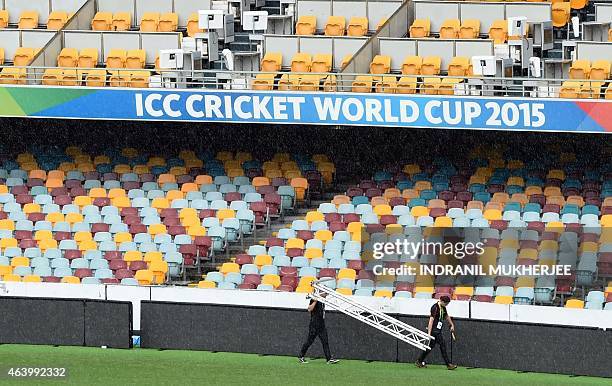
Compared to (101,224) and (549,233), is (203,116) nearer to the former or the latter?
(101,224)

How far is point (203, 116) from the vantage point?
3189 centimetres

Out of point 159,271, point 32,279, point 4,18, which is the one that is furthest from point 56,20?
point 159,271

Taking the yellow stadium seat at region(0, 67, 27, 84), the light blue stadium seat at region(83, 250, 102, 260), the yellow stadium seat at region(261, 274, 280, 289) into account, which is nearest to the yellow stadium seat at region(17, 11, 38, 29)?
the yellow stadium seat at region(0, 67, 27, 84)

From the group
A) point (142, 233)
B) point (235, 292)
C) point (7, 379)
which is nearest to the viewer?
point (7, 379)

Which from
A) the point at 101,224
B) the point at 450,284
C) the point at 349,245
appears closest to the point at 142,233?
the point at 101,224

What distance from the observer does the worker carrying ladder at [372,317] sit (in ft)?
84.4

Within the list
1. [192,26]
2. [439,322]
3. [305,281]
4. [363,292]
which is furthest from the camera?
[192,26]

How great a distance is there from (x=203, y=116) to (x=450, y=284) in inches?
244

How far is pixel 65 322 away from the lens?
2747 centimetres

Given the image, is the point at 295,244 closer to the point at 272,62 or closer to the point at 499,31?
the point at 272,62

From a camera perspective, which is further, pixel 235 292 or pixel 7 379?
pixel 235 292

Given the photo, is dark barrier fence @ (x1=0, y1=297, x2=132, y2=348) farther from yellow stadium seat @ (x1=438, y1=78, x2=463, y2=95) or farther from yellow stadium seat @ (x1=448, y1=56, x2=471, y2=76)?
yellow stadium seat @ (x1=448, y1=56, x2=471, y2=76)

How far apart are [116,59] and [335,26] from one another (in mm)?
4519

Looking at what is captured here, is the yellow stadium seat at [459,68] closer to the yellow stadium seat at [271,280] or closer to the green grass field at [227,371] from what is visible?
the yellow stadium seat at [271,280]
